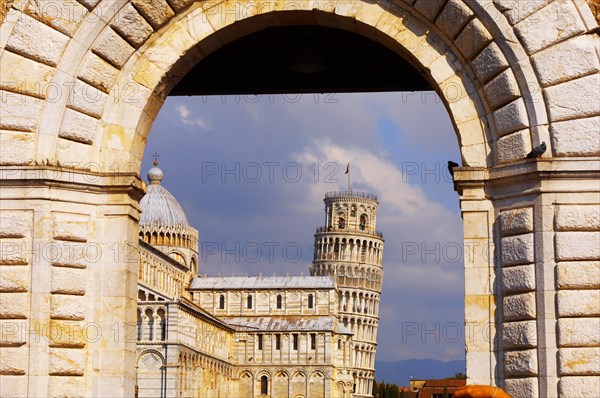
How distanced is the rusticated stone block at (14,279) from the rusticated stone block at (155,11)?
12.2ft

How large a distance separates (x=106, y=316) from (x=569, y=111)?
6.43 meters

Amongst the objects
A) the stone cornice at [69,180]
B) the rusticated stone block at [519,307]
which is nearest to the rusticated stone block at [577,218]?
the rusticated stone block at [519,307]

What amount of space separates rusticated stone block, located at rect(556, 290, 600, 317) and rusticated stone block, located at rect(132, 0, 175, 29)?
629 centimetres

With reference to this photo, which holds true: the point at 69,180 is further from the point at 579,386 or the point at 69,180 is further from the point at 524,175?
the point at 579,386

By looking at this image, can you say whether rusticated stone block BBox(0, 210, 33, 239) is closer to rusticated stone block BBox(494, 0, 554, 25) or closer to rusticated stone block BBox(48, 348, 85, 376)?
rusticated stone block BBox(48, 348, 85, 376)

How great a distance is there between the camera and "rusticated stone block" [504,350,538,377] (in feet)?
46.1

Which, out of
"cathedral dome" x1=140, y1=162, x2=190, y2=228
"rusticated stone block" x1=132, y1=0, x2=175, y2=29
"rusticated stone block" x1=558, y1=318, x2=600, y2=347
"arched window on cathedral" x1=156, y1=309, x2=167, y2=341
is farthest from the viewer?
"cathedral dome" x1=140, y1=162, x2=190, y2=228

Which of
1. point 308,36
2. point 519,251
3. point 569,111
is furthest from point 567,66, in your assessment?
point 308,36

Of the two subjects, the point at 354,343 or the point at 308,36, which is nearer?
the point at 308,36

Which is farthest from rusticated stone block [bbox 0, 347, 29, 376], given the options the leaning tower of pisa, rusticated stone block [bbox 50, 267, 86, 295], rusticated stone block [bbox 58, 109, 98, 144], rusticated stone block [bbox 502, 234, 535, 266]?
the leaning tower of pisa

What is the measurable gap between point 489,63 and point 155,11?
4472 mm

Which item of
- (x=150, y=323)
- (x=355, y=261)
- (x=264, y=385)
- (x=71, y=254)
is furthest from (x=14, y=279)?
(x=355, y=261)

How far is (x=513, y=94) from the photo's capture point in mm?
14656

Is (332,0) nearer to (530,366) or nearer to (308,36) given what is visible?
(308,36)
